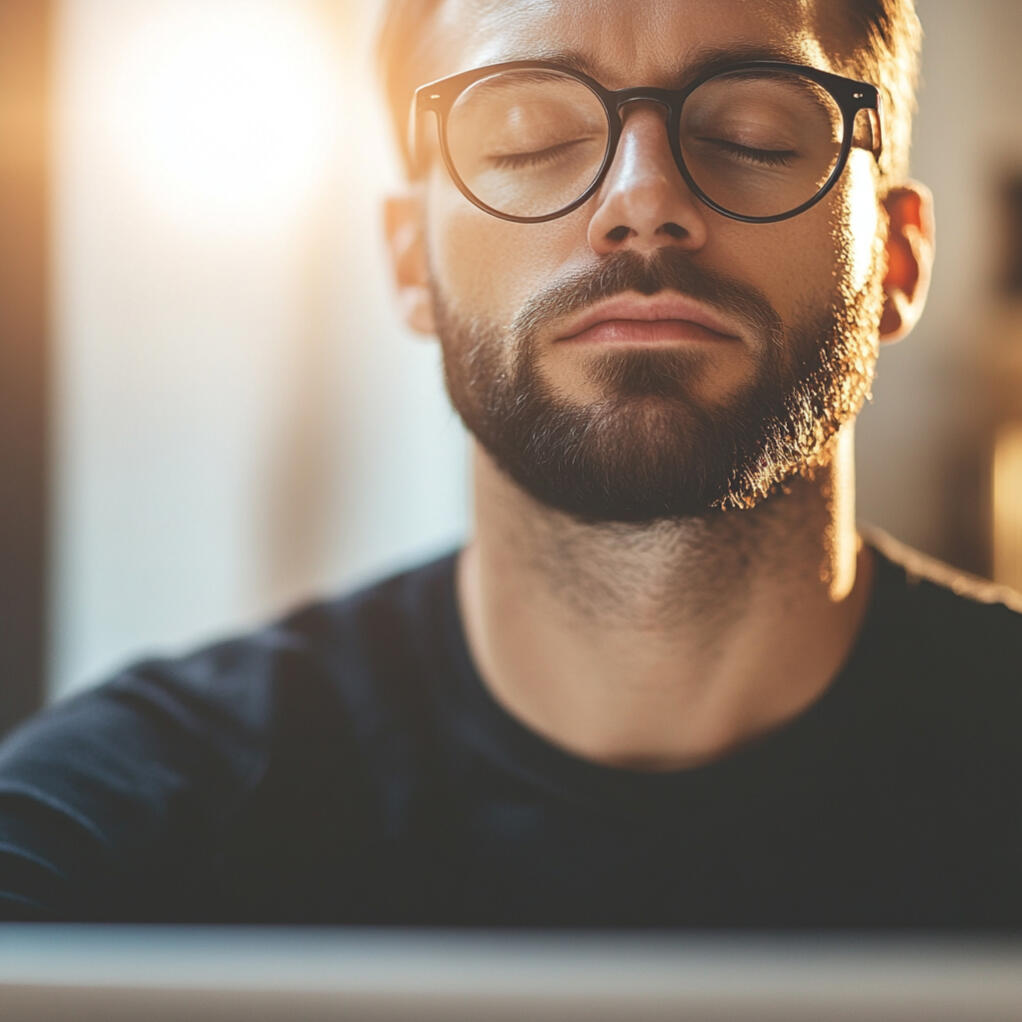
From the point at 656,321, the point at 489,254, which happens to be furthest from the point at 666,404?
the point at 489,254

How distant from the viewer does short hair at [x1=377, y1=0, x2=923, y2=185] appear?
649 millimetres

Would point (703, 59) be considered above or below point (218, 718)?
above

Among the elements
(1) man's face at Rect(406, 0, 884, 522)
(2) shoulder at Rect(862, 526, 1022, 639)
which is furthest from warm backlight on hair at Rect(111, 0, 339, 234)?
(2) shoulder at Rect(862, 526, 1022, 639)

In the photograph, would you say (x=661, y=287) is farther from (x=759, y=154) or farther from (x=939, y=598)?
(x=939, y=598)

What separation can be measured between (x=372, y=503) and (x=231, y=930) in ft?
1.91

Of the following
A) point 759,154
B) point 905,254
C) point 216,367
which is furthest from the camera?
point 216,367

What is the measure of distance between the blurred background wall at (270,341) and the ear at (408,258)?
7.1 inches

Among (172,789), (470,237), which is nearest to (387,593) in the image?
(172,789)

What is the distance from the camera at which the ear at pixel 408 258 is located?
0.79 metres

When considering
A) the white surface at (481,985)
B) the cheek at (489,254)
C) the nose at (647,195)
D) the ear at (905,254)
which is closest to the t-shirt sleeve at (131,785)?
the white surface at (481,985)

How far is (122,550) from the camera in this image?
1.06 meters

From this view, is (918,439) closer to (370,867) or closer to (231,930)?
(370,867)

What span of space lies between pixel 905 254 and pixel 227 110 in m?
0.74

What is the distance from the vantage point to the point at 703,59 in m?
0.60
